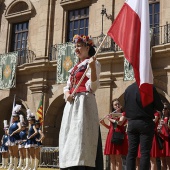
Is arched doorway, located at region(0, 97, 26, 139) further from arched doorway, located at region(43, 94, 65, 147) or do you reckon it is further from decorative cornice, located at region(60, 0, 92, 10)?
decorative cornice, located at region(60, 0, 92, 10)

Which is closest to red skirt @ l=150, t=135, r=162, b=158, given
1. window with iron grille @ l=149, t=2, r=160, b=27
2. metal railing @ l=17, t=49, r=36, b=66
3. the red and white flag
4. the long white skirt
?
the red and white flag

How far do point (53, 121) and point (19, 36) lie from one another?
5.45 m

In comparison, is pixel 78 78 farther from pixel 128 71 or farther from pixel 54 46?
pixel 54 46

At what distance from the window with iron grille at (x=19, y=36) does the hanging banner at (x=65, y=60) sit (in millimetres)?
3070

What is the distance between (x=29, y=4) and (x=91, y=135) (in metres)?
15.6

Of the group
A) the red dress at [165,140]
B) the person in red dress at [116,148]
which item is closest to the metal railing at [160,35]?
the red dress at [165,140]

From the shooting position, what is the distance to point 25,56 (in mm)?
18547

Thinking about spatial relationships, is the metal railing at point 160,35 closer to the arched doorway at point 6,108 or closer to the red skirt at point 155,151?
the red skirt at point 155,151

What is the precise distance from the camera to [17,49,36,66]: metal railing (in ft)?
59.6

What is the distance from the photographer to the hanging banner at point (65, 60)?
1645 cm

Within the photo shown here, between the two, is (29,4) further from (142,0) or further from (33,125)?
(142,0)

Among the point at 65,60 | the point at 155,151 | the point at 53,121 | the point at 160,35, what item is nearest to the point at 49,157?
the point at 53,121

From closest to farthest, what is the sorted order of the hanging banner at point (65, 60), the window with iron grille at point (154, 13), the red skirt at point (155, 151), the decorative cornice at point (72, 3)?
the red skirt at point (155, 151), the window with iron grille at point (154, 13), the hanging banner at point (65, 60), the decorative cornice at point (72, 3)

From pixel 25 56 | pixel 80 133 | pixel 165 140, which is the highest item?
pixel 25 56
